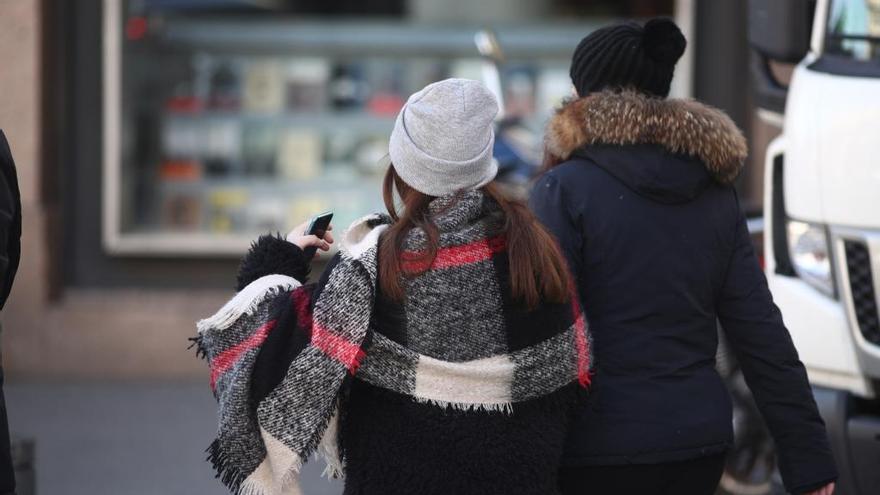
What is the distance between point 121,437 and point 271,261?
200 inches

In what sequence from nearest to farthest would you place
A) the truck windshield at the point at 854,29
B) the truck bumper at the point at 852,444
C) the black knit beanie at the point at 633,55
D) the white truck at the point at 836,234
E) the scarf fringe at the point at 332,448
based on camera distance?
the scarf fringe at the point at 332,448, the black knit beanie at the point at 633,55, the truck bumper at the point at 852,444, the white truck at the point at 836,234, the truck windshield at the point at 854,29

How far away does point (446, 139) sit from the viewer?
2.80m

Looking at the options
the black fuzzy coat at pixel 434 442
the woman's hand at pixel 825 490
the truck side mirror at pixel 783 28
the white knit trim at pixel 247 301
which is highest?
the truck side mirror at pixel 783 28

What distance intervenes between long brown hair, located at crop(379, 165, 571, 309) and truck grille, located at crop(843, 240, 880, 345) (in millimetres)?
2281

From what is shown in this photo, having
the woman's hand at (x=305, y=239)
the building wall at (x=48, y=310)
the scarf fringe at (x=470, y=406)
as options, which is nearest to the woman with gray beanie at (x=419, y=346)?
the scarf fringe at (x=470, y=406)

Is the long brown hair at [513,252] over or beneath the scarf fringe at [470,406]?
over

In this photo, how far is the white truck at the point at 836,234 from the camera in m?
4.77

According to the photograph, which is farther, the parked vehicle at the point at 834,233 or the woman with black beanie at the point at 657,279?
the parked vehicle at the point at 834,233

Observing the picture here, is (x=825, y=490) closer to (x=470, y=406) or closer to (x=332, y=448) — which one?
(x=470, y=406)

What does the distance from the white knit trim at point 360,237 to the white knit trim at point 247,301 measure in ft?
0.47

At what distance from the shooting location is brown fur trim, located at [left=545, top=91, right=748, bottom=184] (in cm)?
328

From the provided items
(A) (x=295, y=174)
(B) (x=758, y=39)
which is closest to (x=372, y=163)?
(A) (x=295, y=174)

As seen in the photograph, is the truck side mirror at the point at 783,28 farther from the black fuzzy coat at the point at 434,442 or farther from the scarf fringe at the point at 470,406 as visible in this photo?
the scarf fringe at the point at 470,406

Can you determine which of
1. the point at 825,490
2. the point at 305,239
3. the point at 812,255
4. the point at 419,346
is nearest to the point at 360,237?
the point at 305,239
